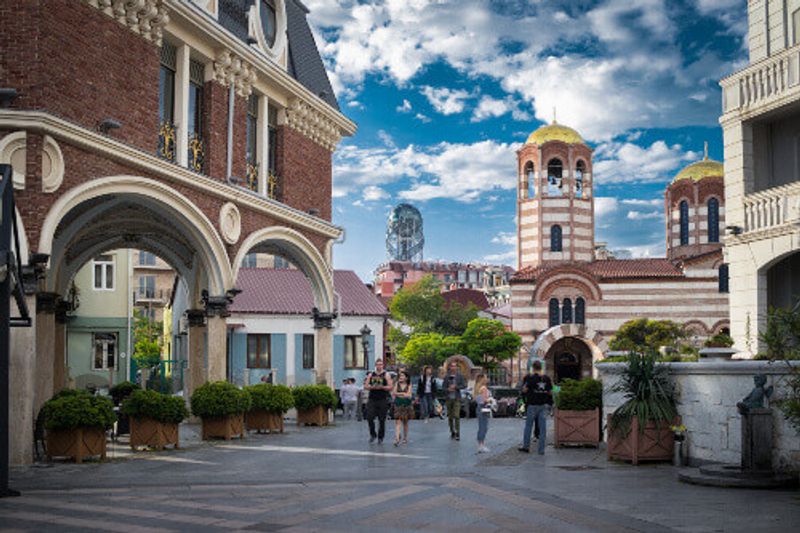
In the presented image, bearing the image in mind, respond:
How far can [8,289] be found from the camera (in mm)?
10945

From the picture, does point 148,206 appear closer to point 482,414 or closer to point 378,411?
point 378,411

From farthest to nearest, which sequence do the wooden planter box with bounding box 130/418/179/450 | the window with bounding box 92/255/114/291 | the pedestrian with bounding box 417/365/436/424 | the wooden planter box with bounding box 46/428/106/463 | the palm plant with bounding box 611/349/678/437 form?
the window with bounding box 92/255/114/291 < the pedestrian with bounding box 417/365/436/424 < the wooden planter box with bounding box 130/418/179/450 < the wooden planter box with bounding box 46/428/106/463 < the palm plant with bounding box 611/349/678/437

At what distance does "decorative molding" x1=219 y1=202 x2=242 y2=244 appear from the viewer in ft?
66.2

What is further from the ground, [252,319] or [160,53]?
[160,53]

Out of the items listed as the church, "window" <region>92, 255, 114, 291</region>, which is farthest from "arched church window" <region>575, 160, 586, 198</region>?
"window" <region>92, 255, 114, 291</region>

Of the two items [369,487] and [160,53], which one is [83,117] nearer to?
[160,53]

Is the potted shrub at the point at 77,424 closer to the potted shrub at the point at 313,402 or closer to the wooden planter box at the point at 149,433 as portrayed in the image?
the wooden planter box at the point at 149,433

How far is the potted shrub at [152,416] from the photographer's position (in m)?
16.4

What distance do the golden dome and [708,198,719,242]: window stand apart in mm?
9482

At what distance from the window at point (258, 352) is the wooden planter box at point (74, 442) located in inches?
1194

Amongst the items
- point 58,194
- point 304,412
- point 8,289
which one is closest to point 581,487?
point 8,289

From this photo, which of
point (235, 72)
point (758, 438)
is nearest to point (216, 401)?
point (235, 72)

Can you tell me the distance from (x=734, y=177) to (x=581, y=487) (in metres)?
11.9

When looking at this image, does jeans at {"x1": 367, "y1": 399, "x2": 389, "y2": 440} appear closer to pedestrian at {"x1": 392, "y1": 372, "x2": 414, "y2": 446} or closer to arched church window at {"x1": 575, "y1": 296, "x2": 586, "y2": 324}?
pedestrian at {"x1": 392, "y1": 372, "x2": 414, "y2": 446}
